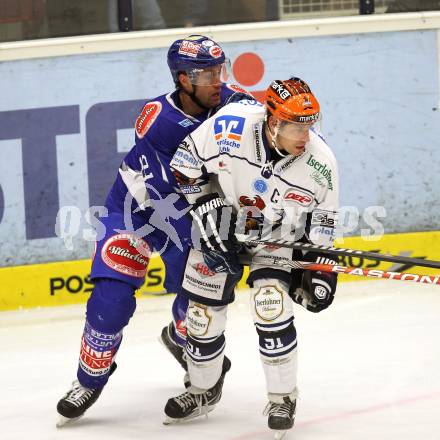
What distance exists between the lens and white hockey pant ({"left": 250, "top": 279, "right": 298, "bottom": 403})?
366 centimetres

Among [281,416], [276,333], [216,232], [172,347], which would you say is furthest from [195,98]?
[281,416]

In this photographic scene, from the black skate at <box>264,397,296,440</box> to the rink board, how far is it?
226 cm

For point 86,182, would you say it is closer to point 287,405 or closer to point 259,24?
point 259,24

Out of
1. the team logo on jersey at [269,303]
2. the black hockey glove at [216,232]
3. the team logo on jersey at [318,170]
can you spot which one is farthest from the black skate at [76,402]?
the team logo on jersey at [318,170]

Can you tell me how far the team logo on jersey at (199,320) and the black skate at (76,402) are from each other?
38 centimetres

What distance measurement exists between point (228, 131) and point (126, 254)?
612 mm

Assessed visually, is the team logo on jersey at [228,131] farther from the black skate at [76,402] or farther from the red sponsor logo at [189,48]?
the black skate at [76,402]

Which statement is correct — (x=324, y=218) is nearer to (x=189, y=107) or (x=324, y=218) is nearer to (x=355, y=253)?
(x=355, y=253)

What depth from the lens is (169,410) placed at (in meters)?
4.04

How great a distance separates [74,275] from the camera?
596cm

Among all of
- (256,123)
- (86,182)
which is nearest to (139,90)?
(86,182)

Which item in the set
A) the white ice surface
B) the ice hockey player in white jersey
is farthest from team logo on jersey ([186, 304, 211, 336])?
the white ice surface

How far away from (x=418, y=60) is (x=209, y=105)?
2239mm

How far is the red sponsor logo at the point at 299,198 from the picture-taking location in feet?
12.2
